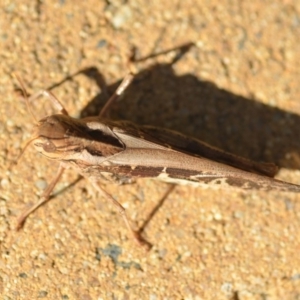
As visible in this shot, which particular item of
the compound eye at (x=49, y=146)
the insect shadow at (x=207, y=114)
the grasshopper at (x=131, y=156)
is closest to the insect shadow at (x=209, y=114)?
the insect shadow at (x=207, y=114)

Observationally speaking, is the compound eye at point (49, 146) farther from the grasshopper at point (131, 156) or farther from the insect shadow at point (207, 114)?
the insect shadow at point (207, 114)

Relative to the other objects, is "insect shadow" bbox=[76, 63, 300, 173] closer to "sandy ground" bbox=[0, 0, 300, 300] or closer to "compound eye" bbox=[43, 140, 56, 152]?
"sandy ground" bbox=[0, 0, 300, 300]

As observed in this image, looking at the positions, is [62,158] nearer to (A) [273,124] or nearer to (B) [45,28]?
(B) [45,28]

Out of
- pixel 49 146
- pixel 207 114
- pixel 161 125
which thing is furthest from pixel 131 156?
pixel 207 114

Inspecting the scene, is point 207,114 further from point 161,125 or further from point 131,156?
point 131,156

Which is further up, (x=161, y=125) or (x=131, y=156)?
(x=161, y=125)

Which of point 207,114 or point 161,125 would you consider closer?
point 161,125

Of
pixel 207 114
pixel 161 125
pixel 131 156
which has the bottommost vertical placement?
pixel 131 156
